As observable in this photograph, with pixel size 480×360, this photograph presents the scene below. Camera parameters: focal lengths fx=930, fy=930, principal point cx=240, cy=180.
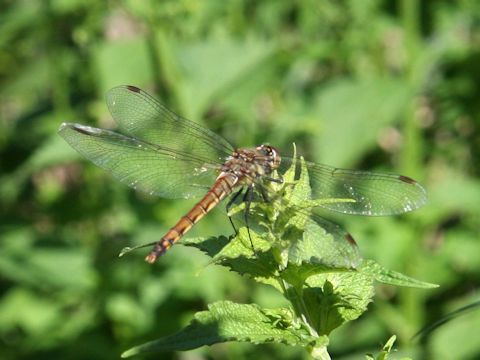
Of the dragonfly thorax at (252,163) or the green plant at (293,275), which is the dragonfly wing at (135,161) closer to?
the dragonfly thorax at (252,163)

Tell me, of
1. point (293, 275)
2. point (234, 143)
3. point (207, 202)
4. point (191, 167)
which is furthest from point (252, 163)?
point (234, 143)

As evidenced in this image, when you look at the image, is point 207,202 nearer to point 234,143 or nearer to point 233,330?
point 233,330

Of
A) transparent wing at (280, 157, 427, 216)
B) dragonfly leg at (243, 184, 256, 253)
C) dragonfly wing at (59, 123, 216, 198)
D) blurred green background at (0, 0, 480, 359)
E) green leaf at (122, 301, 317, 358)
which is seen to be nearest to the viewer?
green leaf at (122, 301, 317, 358)

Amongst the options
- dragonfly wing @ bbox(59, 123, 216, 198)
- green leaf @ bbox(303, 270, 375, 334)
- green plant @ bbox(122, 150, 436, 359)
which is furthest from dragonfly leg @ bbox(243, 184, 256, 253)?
dragonfly wing @ bbox(59, 123, 216, 198)

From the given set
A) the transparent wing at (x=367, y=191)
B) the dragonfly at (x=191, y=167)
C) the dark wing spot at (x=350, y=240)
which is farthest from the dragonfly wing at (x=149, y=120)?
the dark wing spot at (x=350, y=240)

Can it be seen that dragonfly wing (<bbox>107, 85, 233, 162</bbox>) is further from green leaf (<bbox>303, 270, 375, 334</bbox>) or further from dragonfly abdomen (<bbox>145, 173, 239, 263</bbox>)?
green leaf (<bbox>303, 270, 375, 334</bbox>)

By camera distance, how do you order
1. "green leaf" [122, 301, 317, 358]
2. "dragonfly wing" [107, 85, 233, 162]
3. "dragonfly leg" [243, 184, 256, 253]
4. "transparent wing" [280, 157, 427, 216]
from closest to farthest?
"green leaf" [122, 301, 317, 358]
"dragonfly leg" [243, 184, 256, 253]
"transparent wing" [280, 157, 427, 216]
"dragonfly wing" [107, 85, 233, 162]

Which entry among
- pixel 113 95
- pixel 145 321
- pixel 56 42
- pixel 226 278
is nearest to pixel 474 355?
pixel 226 278

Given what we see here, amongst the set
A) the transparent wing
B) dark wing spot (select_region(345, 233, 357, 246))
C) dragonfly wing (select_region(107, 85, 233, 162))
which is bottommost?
dark wing spot (select_region(345, 233, 357, 246))
